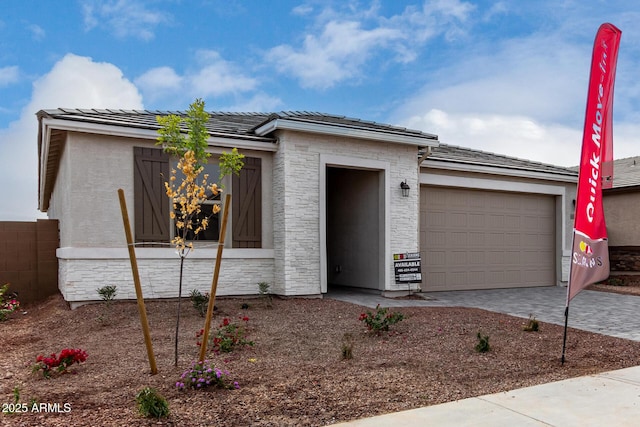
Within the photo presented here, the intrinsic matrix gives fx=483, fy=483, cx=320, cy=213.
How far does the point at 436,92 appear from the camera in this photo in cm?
1327

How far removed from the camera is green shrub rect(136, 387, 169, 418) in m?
3.87

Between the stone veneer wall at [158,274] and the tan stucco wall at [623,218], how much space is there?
43.0 ft

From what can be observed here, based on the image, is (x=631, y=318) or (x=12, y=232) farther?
(x=12, y=232)

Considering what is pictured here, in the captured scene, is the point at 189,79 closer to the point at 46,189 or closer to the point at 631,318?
the point at 46,189

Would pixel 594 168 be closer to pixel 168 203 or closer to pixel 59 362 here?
pixel 59 362

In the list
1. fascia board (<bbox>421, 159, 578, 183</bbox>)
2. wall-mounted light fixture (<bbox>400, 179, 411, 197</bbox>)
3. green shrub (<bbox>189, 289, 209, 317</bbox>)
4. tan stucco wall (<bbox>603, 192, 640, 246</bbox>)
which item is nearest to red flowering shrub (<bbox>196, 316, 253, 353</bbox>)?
green shrub (<bbox>189, 289, 209, 317</bbox>)

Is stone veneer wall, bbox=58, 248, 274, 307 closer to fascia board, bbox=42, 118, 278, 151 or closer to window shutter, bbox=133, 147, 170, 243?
window shutter, bbox=133, 147, 170, 243

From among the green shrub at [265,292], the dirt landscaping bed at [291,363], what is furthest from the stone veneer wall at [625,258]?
the green shrub at [265,292]

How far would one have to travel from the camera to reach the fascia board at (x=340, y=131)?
10.3 metres

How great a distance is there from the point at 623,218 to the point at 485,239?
21.9 feet

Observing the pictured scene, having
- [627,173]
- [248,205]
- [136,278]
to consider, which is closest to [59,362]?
[136,278]

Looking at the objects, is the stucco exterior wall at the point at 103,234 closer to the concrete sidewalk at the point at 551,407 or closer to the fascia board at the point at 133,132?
the fascia board at the point at 133,132

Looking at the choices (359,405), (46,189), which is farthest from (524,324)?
(46,189)

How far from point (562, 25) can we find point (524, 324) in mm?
6471
